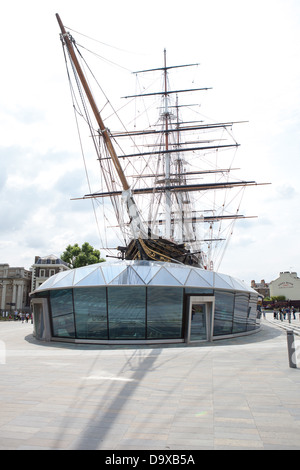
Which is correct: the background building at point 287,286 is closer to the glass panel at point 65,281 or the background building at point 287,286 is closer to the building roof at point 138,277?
the building roof at point 138,277

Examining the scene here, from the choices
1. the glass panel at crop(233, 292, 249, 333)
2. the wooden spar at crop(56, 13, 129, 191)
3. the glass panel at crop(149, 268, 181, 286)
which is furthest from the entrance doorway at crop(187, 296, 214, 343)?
the wooden spar at crop(56, 13, 129, 191)

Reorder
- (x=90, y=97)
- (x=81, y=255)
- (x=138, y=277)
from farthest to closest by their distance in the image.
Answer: (x=81, y=255) → (x=138, y=277) → (x=90, y=97)

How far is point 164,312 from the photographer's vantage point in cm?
1634

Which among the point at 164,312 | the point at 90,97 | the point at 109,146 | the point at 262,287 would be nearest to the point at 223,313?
the point at 164,312

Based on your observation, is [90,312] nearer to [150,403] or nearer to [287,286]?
[150,403]

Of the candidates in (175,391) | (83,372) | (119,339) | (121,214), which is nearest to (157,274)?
(119,339)

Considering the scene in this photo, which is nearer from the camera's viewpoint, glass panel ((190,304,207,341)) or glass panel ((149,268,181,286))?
glass panel ((149,268,181,286))

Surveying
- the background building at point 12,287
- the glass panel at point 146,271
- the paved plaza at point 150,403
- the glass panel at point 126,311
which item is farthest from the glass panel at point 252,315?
the background building at point 12,287

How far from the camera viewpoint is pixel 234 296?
19.0m

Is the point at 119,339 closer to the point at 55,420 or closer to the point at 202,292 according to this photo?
the point at 202,292

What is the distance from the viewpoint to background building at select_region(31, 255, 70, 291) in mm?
70312

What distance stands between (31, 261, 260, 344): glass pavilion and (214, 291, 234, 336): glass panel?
0.06 m

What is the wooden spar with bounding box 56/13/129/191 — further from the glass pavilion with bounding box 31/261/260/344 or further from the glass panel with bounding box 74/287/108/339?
the glass panel with bounding box 74/287/108/339

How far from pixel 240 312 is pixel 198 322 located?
14.1 feet
